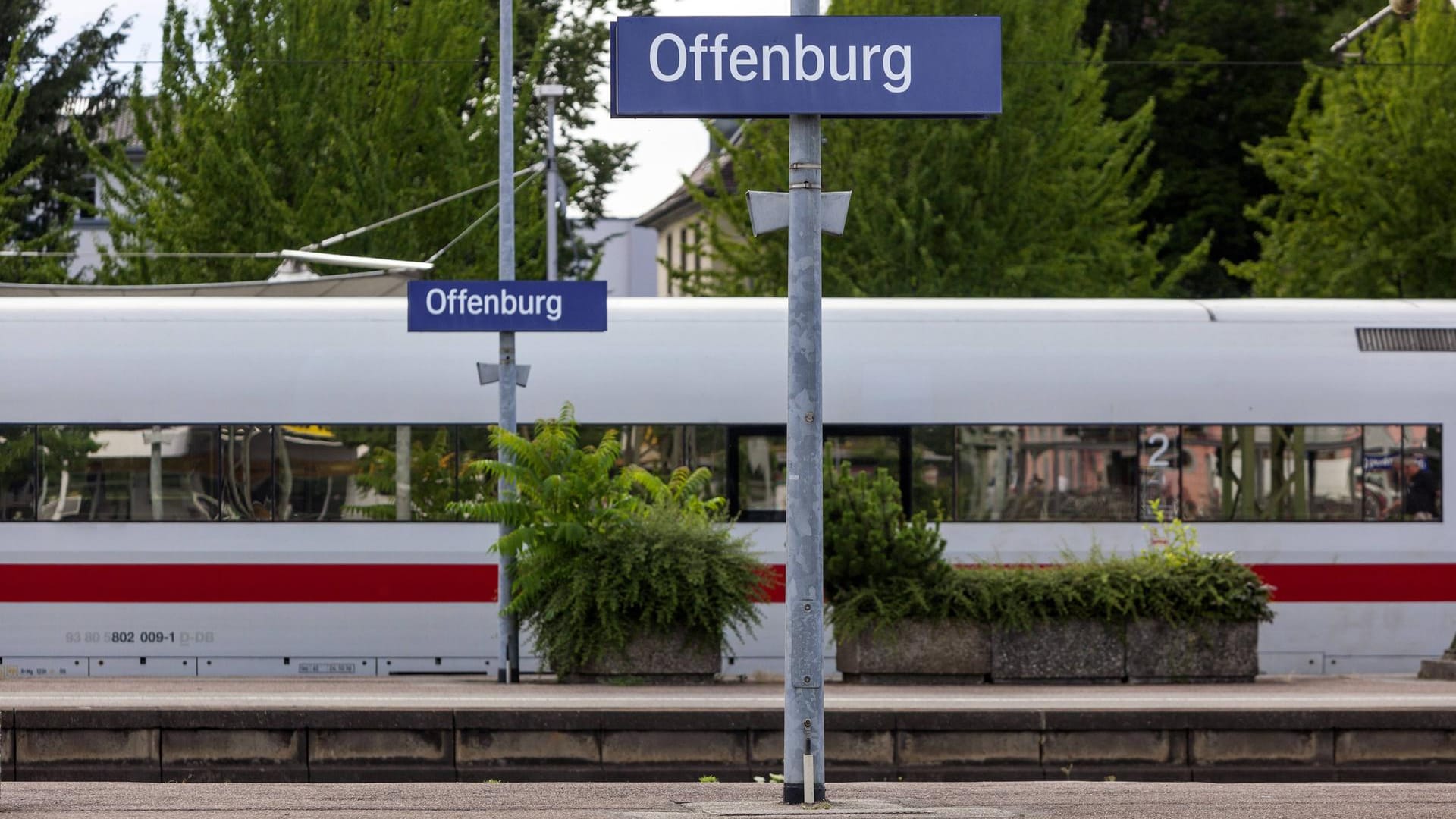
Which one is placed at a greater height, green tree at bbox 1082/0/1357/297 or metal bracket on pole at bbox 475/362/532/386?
green tree at bbox 1082/0/1357/297

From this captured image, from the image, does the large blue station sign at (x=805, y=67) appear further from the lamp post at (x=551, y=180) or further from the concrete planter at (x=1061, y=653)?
the lamp post at (x=551, y=180)

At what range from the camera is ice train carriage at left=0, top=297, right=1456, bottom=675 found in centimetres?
1563

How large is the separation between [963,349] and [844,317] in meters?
1.00

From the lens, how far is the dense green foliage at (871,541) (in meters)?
13.8

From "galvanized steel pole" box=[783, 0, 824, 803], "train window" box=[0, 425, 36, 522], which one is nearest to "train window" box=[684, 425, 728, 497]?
"train window" box=[0, 425, 36, 522]

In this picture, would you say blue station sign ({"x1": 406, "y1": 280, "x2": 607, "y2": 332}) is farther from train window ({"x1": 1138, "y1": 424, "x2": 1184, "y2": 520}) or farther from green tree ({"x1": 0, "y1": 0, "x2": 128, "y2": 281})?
green tree ({"x1": 0, "y1": 0, "x2": 128, "y2": 281})

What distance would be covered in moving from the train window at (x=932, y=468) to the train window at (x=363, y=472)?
3691 mm

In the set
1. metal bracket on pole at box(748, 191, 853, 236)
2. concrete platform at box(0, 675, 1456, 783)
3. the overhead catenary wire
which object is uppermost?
the overhead catenary wire

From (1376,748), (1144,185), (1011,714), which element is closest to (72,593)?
(1011,714)

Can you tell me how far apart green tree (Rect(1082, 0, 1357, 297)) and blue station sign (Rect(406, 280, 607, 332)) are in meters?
25.8

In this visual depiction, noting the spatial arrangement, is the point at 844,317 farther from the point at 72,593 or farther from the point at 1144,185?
the point at 1144,185

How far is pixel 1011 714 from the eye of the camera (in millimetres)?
11273

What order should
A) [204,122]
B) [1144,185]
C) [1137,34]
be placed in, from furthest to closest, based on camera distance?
[1137,34]
[1144,185]
[204,122]

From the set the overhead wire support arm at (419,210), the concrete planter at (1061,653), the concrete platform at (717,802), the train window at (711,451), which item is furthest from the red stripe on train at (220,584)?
the overhead wire support arm at (419,210)
